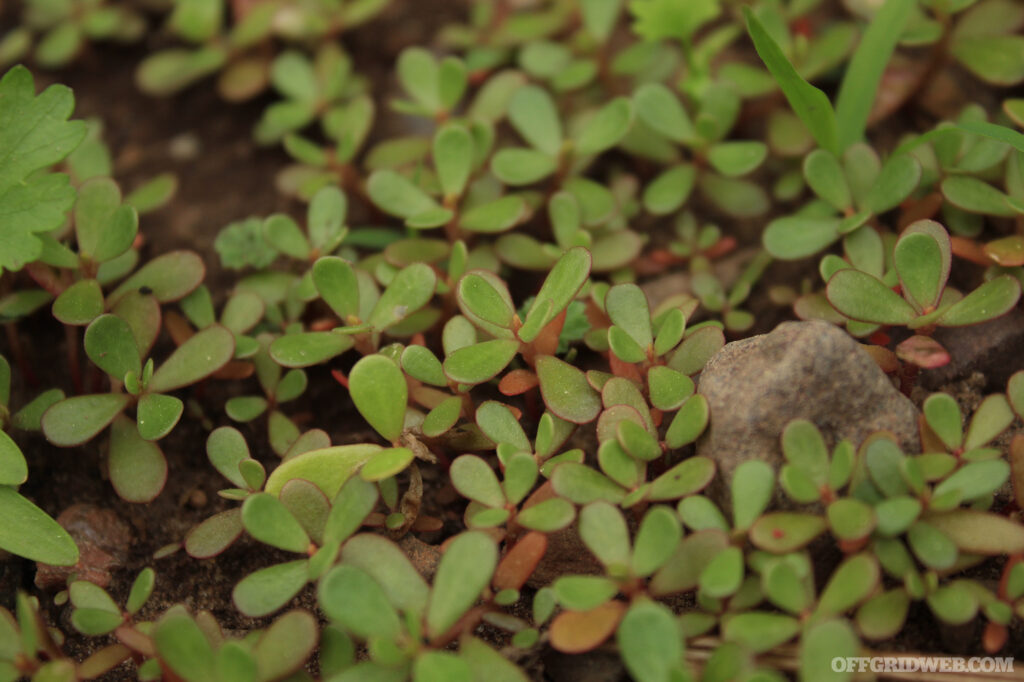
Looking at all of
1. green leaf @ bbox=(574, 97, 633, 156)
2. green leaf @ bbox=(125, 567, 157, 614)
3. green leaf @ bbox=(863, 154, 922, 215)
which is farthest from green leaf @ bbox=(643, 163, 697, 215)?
green leaf @ bbox=(125, 567, 157, 614)

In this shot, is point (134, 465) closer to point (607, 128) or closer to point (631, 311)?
point (631, 311)

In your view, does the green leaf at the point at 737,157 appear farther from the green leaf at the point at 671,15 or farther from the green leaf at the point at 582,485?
the green leaf at the point at 582,485

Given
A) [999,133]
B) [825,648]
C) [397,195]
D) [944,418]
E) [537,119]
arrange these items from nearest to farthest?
[825,648] → [944,418] → [999,133] → [397,195] → [537,119]

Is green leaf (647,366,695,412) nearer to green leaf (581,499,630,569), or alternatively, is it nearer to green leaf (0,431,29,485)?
green leaf (581,499,630,569)

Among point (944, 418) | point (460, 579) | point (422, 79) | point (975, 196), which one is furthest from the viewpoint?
point (422, 79)

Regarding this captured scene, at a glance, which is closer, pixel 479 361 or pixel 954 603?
pixel 954 603

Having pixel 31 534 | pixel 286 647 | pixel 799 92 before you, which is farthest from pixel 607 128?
pixel 31 534

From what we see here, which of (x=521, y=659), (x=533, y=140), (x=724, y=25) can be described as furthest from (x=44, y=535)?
(x=724, y=25)

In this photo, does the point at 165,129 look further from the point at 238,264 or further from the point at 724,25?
the point at 724,25

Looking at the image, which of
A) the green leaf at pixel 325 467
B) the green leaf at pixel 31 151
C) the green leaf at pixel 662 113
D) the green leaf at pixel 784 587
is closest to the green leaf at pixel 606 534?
the green leaf at pixel 784 587
